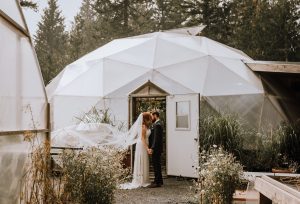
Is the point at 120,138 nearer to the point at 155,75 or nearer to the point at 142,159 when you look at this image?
the point at 142,159

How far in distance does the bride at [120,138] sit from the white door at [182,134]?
1016 mm

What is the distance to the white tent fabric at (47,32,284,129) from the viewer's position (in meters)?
12.5

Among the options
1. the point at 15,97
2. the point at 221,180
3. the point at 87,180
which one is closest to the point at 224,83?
the point at 221,180

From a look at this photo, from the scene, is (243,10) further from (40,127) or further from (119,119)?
(40,127)

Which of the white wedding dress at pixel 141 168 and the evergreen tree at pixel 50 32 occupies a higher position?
the evergreen tree at pixel 50 32

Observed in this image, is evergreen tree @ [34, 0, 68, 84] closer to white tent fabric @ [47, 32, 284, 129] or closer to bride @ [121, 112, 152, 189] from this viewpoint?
white tent fabric @ [47, 32, 284, 129]

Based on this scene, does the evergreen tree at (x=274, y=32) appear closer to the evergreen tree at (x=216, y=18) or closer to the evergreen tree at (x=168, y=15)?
the evergreen tree at (x=216, y=18)

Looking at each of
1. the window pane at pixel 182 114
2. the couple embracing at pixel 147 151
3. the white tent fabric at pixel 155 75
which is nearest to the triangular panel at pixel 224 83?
the white tent fabric at pixel 155 75

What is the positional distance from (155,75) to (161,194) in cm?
454

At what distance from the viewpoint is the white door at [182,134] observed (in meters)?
11.4

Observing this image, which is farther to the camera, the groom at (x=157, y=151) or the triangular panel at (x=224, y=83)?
the triangular panel at (x=224, y=83)

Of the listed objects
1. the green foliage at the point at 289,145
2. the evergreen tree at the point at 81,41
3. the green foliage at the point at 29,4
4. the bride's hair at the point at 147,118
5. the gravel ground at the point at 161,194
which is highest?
the evergreen tree at the point at 81,41

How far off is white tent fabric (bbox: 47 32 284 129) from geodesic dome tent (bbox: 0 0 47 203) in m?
6.58

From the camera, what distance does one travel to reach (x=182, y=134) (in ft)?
38.6
